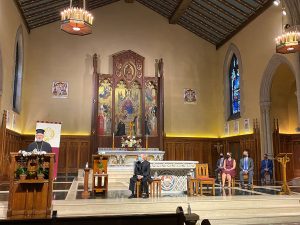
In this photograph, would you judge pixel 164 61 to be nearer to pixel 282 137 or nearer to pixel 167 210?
pixel 282 137

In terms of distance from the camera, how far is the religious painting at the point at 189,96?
15977 millimetres

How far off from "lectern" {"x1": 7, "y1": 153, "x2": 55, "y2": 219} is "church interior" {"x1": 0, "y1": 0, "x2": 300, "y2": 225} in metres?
4.89

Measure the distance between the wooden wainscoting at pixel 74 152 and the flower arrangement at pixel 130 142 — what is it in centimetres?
157

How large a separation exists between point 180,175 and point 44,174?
398 centimetres

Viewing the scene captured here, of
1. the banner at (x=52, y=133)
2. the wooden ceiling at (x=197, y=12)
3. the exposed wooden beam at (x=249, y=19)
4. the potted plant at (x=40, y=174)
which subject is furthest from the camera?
the wooden ceiling at (x=197, y=12)

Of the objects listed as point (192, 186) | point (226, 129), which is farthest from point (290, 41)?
point (226, 129)

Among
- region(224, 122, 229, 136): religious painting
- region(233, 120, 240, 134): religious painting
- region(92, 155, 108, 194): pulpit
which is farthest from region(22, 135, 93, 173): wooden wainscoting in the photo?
region(233, 120, 240, 134): religious painting

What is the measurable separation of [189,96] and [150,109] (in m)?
2.23

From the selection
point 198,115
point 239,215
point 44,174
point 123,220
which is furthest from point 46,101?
point 123,220

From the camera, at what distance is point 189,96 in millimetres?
16031

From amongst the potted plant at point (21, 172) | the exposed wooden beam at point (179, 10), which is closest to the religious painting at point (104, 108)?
the exposed wooden beam at point (179, 10)

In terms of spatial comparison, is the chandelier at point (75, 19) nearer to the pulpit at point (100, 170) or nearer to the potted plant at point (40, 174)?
the pulpit at point (100, 170)

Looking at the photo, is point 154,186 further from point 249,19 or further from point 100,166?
point 249,19

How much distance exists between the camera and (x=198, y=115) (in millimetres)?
16062
